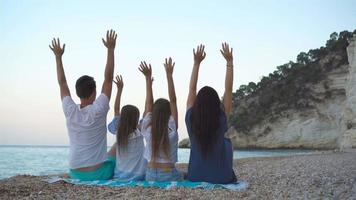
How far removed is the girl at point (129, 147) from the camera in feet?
17.3

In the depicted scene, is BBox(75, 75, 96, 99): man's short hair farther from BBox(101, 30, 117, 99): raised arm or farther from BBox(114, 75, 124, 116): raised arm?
BBox(114, 75, 124, 116): raised arm

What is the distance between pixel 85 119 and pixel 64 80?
60cm

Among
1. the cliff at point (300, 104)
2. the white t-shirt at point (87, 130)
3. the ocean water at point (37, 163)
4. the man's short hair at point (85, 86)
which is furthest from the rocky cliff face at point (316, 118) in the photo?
the man's short hair at point (85, 86)

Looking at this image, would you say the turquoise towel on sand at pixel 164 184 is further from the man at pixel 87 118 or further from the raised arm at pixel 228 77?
the raised arm at pixel 228 77

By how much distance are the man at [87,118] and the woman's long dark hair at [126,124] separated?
279 millimetres

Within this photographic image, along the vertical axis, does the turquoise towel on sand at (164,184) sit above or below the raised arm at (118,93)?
below

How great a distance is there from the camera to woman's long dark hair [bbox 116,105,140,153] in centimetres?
526

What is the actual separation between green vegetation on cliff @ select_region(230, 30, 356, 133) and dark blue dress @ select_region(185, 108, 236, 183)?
47844 mm

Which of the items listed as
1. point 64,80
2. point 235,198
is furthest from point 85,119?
point 235,198

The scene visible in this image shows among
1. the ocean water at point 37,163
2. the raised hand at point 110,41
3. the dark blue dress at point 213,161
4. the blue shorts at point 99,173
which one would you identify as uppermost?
the raised hand at point 110,41

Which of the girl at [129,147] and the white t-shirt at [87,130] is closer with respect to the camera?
the white t-shirt at [87,130]

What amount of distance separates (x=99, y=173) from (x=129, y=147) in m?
0.53

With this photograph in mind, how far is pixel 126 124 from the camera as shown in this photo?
17.3 feet

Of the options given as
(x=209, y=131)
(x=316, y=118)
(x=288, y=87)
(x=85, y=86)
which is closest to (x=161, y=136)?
(x=209, y=131)
